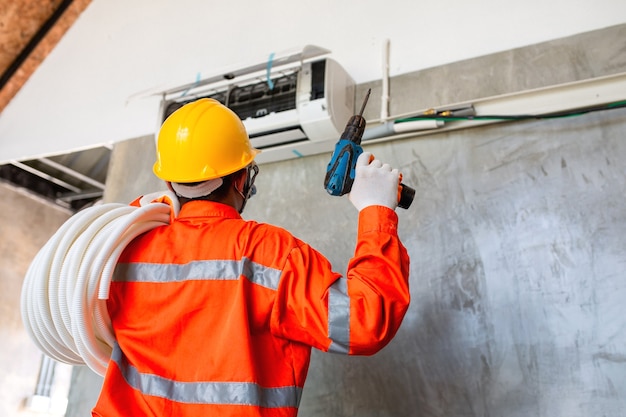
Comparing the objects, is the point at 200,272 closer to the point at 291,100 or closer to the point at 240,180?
the point at 240,180

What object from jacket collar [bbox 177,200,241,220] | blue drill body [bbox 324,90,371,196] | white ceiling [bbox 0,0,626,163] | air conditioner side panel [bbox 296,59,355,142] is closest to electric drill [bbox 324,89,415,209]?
blue drill body [bbox 324,90,371,196]

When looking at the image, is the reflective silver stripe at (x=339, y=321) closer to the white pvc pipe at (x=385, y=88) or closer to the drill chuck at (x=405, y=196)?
the drill chuck at (x=405, y=196)

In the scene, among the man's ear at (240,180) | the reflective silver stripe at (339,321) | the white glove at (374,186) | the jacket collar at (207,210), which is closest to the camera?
the reflective silver stripe at (339,321)

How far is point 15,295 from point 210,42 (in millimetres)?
3010

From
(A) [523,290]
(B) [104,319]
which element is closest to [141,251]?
(B) [104,319]

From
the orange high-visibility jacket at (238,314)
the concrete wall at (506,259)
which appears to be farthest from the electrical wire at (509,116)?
the orange high-visibility jacket at (238,314)

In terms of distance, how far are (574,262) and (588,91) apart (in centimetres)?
56

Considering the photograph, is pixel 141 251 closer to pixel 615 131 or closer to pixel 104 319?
pixel 104 319

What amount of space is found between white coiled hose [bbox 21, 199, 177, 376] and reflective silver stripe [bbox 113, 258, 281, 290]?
0.21ft

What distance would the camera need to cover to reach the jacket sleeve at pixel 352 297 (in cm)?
123

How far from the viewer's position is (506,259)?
1.93 metres

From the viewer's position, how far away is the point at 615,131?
190 centimetres

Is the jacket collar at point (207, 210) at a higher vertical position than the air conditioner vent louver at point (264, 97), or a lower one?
lower

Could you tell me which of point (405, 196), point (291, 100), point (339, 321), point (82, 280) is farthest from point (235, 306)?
point (291, 100)
